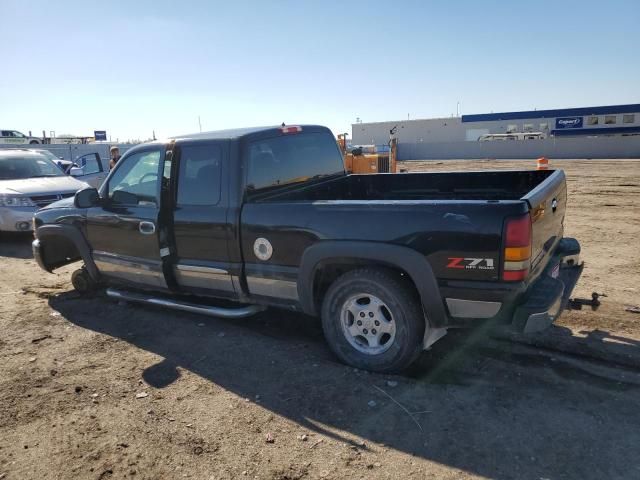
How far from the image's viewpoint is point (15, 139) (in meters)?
31.9

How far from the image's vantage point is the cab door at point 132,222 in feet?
15.1

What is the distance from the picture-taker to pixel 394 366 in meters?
3.65

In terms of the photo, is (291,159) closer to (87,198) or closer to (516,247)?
(87,198)

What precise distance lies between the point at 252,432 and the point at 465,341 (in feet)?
6.95

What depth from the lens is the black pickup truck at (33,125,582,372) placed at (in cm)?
318

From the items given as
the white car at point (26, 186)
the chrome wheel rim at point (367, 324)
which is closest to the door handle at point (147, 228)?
the chrome wheel rim at point (367, 324)

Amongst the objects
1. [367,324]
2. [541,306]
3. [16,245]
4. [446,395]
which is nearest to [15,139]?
[16,245]

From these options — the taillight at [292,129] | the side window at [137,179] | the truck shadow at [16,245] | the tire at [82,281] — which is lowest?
the truck shadow at [16,245]

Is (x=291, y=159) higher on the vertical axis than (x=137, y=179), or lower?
higher

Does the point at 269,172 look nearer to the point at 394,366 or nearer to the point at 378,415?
the point at 394,366

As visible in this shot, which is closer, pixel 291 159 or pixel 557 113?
pixel 291 159

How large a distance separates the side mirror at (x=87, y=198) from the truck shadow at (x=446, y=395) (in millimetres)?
1292

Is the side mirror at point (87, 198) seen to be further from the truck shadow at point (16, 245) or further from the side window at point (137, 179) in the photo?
the truck shadow at point (16, 245)

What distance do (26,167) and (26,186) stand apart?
1.18 meters
